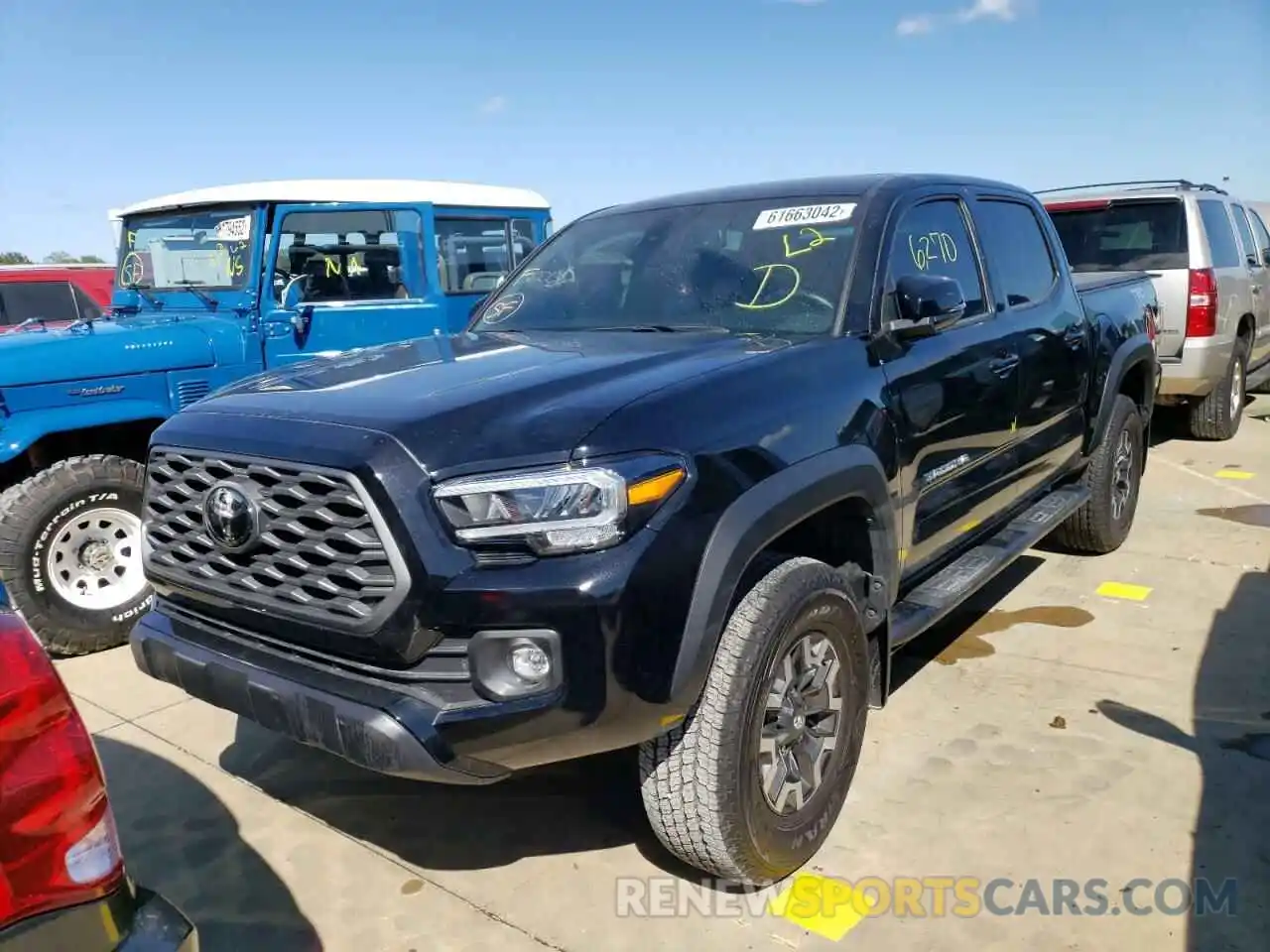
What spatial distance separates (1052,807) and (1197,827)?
0.40 metres

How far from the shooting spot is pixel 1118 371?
17.0 feet

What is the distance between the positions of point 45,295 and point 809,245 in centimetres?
797

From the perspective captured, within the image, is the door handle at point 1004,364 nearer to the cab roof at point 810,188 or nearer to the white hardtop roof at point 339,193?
the cab roof at point 810,188

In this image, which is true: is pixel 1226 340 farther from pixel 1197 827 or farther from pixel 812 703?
pixel 812 703

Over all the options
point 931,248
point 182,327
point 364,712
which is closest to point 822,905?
point 364,712

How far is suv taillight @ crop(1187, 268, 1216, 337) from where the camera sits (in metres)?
7.53

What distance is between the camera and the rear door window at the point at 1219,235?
25.5 feet

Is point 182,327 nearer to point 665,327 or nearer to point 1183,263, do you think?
point 665,327

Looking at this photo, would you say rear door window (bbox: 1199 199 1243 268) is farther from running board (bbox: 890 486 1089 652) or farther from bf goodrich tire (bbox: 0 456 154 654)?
bf goodrich tire (bbox: 0 456 154 654)

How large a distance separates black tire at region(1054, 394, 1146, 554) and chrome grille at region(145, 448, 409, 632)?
4100 mm

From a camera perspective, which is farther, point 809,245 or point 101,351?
point 101,351

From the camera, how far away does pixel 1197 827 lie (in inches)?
117

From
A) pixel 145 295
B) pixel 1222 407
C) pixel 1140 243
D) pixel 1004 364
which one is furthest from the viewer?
pixel 1222 407

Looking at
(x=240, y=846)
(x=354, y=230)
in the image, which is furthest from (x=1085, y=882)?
(x=354, y=230)
